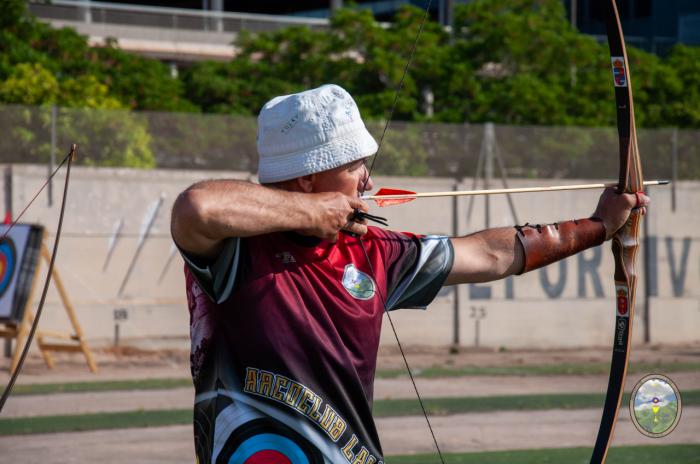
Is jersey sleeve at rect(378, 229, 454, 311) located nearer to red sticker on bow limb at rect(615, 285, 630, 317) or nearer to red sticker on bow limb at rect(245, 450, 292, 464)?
red sticker on bow limb at rect(245, 450, 292, 464)

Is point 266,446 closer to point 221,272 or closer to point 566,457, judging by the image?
point 221,272

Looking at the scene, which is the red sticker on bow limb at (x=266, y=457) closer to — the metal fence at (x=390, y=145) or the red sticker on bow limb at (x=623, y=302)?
the red sticker on bow limb at (x=623, y=302)

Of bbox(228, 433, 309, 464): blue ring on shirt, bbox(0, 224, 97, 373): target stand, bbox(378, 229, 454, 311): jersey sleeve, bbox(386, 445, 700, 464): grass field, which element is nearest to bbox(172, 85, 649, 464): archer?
bbox(228, 433, 309, 464): blue ring on shirt

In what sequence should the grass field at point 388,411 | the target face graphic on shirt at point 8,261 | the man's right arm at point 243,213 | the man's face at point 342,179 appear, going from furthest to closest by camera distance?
the target face graphic on shirt at point 8,261, the grass field at point 388,411, the man's face at point 342,179, the man's right arm at point 243,213

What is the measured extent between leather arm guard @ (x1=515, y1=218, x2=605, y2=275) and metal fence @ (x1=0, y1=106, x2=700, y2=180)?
10.8 metres

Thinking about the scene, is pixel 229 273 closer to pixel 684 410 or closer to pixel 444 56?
pixel 684 410

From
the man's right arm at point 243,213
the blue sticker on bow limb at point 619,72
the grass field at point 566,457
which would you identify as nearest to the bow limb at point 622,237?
the blue sticker on bow limb at point 619,72

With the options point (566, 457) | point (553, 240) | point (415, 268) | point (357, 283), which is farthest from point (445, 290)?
point (357, 283)

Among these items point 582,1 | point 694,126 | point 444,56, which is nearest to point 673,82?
point 694,126

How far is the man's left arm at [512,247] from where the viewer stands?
2.95 meters

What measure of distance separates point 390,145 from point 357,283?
39.5 ft

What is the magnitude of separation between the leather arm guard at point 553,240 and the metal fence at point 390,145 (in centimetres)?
1076

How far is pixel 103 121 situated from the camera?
13656 mm

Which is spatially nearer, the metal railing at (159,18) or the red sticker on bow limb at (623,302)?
the red sticker on bow limb at (623,302)
